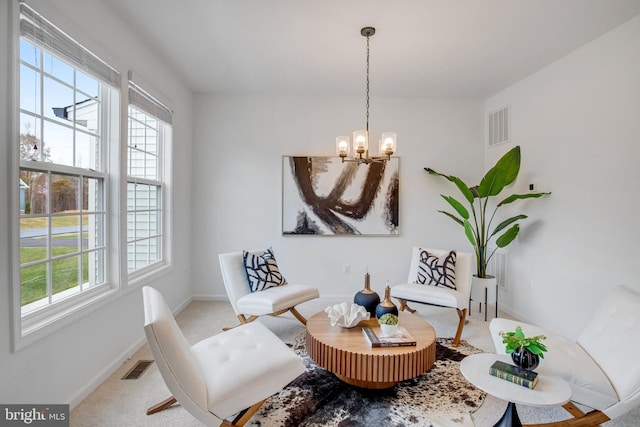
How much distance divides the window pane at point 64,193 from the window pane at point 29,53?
2.16 feet

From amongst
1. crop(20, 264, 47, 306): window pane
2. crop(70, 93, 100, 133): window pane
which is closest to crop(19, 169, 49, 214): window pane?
crop(20, 264, 47, 306): window pane

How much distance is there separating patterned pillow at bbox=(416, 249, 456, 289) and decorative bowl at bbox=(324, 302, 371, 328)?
4.21 feet

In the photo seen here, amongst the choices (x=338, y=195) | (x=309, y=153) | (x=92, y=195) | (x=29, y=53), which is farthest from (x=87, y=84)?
(x=338, y=195)

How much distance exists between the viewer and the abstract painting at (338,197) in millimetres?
4117

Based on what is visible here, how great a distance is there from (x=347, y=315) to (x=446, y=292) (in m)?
1.29

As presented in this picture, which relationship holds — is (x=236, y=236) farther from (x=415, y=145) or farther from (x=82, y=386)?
(x=415, y=145)

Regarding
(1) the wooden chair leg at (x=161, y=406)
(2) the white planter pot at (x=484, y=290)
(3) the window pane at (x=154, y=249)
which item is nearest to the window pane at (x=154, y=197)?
(3) the window pane at (x=154, y=249)

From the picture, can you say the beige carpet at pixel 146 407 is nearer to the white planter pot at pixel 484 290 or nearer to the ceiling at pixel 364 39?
the white planter pot at pixel 484 290

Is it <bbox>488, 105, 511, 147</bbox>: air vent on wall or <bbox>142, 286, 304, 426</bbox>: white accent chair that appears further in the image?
<bbox>488, 105, 511, 147</bbox>: air vent on wall

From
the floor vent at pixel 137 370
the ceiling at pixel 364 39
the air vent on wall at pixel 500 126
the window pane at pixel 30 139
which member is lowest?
the floor vent at pixel 137 370

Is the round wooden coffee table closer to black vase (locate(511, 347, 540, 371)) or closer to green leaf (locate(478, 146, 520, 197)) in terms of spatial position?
black vase (locate(511, 347, 540, 371))

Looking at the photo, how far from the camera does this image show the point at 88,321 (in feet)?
6.92

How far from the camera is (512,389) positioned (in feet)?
4.75

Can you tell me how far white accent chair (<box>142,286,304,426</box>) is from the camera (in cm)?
138
